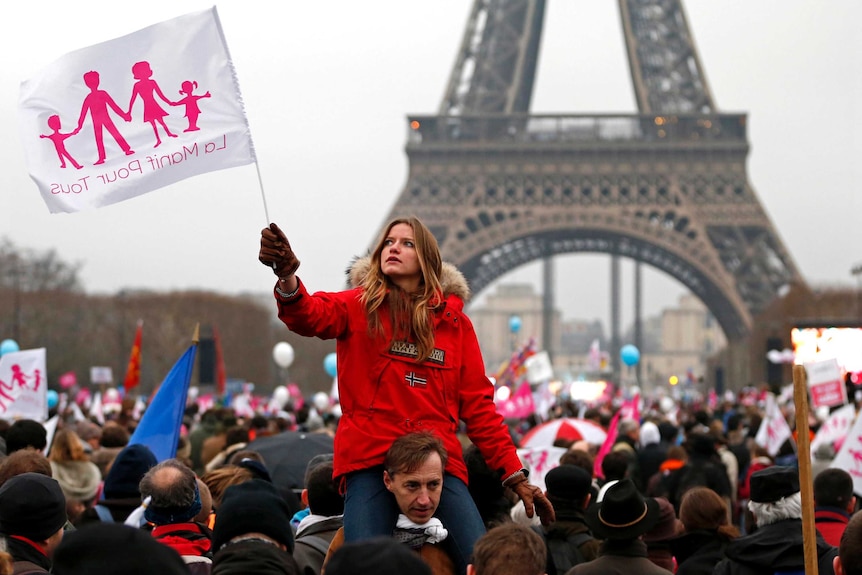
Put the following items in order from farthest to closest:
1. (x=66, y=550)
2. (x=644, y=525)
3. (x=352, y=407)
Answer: (x=644, y=525)
(x=352, y=407)
(x=66, y=550)

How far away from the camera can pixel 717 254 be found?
52875 millimetres

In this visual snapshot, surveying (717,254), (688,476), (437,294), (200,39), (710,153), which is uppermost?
(710,153)

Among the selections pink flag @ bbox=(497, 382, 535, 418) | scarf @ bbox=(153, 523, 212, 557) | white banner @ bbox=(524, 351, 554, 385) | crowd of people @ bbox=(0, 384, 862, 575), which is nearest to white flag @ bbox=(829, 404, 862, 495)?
crowd of people @ bbox=(0, 384, 862, 575)

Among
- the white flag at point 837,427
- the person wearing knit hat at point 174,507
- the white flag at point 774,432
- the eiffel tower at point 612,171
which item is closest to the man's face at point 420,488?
the person wearing knit hat at point 174,507

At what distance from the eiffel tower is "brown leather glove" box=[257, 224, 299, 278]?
47.5 m

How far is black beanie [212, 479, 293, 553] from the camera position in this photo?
3.97 meters

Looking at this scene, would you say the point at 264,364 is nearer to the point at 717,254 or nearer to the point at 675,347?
the point at 717,254

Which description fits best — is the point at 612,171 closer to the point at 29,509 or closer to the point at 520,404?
the point at 520,404

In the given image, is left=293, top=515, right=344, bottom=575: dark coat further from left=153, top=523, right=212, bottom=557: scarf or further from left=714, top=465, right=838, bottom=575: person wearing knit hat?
left=714, top=465, right=838, bottom=575: person wearing knit hat

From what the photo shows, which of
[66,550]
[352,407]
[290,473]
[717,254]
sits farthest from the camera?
[717,254]

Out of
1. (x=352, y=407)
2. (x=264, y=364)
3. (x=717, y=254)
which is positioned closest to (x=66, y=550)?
(x=352, y=407)

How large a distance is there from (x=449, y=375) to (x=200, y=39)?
1640 mm

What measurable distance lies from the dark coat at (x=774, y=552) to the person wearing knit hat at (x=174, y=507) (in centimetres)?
205

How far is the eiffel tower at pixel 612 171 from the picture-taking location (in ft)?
174
